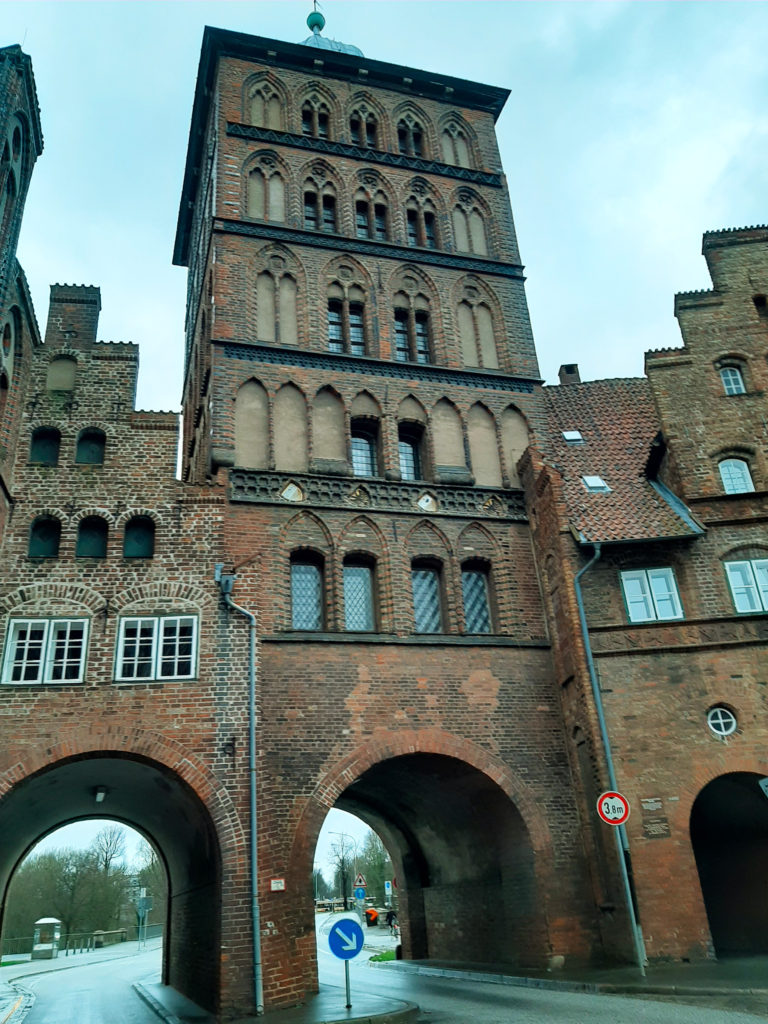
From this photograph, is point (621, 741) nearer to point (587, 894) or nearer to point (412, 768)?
point (587, 894)

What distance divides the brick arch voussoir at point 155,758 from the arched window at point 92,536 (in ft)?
12.6

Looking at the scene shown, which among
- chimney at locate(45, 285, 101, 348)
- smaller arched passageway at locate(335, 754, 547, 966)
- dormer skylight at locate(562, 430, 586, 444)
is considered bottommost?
smaller arched passageway at locate(335, 754, 547, 966)

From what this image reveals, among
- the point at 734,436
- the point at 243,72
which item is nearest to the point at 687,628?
the point at 734,436

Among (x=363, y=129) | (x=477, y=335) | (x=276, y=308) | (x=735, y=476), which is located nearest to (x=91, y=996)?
(x=276, y=308)

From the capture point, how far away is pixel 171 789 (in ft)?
59.7

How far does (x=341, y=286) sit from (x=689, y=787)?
15.4 metres

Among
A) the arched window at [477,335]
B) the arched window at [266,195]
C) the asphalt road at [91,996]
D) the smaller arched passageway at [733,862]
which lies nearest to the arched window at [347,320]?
the arched window at [266,195]

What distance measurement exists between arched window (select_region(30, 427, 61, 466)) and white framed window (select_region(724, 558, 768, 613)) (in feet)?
50.6

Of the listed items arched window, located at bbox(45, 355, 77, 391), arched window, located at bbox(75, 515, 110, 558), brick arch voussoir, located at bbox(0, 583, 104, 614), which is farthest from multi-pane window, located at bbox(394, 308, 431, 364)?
brick arch voussoir, located at bbox(0, 583, 104, 614)

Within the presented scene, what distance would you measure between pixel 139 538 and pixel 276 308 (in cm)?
769

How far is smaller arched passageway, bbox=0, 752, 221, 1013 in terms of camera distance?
54.7 feet

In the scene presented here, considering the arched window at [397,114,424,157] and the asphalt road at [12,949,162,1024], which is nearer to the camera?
the asphalt road at [12,949,162,1024]

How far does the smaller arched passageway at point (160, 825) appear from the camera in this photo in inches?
656

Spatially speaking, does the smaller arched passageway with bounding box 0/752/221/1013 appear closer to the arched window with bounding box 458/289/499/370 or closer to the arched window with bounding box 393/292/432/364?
the arched window with bounding box 393/292/432/364
